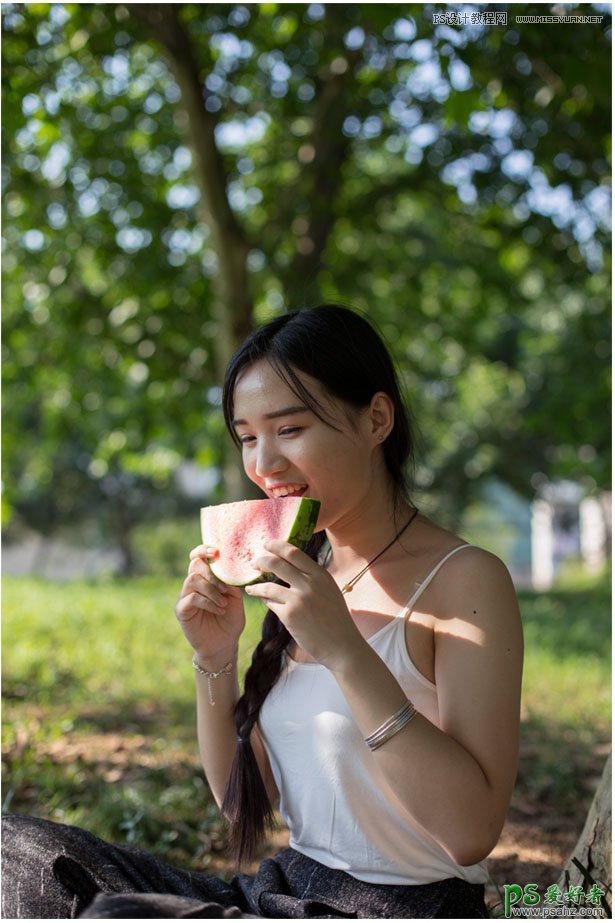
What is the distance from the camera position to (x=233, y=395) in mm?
2393

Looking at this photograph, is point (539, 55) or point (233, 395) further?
point (539, 55)

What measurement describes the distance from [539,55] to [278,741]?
386cm

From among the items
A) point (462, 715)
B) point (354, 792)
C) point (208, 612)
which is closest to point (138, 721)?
point (208, 612)

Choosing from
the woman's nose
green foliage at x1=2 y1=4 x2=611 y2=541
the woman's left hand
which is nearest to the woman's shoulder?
the woman's left hand

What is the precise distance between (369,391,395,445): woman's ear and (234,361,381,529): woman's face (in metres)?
0.03

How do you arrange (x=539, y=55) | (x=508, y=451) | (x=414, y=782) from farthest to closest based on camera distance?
(x=508, y=451) < (x=539, y=55) < (x=414, y=782)

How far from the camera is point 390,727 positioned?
71.8 inches

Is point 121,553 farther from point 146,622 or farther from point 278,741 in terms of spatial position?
point 278,741

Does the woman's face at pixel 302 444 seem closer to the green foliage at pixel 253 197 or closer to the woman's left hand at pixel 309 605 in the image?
the woman's left hand at pixel 309 605

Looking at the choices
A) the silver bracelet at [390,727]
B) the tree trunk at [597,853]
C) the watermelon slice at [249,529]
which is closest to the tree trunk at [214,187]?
the watermelon slice at [249,529]

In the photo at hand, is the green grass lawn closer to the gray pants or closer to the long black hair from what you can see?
the long black hair

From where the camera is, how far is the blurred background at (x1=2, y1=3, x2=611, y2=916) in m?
4.32

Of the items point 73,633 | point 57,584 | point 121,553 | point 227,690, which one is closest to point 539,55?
point 227,690

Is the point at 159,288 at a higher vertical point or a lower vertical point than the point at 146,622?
higher
